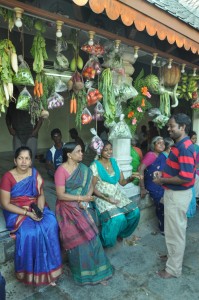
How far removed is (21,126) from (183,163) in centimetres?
264

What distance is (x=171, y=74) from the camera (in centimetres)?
459

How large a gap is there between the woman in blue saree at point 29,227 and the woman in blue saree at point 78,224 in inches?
5.2

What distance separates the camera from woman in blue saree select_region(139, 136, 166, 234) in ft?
13.2

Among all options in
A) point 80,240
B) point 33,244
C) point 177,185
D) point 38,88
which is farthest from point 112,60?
point 33,244

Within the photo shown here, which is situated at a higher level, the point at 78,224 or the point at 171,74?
the point at 171,74

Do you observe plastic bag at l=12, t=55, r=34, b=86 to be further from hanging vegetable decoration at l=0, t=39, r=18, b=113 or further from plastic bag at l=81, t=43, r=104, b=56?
plastic bag at l=81, t=43, r=104, b=56

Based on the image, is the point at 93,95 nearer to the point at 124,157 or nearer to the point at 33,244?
the point at 124,157

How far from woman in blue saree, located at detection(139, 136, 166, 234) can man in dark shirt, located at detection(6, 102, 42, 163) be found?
178cm

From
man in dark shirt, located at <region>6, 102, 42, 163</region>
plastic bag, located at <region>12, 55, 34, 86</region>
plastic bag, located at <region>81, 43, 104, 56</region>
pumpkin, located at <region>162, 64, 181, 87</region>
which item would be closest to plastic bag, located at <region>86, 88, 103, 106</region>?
A: plastic bag, located at <region>81, 43, 104, 56</region>

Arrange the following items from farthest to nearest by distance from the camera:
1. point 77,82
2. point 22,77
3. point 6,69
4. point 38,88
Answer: point 77,82, point 38,88, point 22,77, point 6,69

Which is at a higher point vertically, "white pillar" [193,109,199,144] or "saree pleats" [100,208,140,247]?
"white pillar" [193,109,199,144]

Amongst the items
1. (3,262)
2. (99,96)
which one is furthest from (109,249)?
(99,96)

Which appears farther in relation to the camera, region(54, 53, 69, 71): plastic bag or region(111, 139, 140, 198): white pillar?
region(111, 139, 140, 198): white pillar

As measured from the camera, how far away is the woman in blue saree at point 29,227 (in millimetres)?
2557
